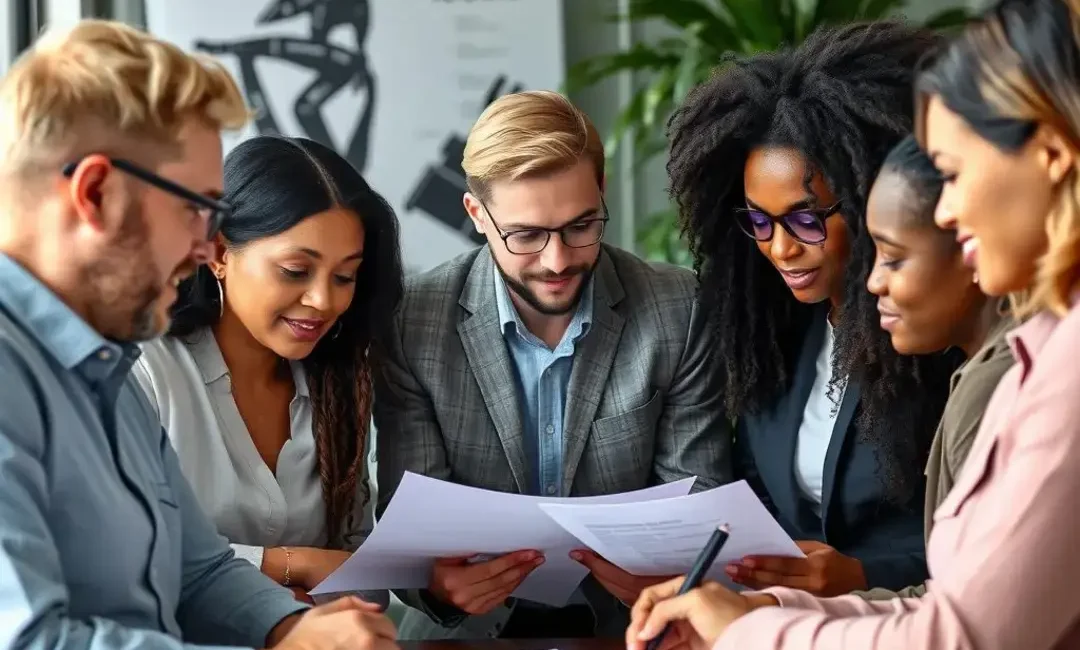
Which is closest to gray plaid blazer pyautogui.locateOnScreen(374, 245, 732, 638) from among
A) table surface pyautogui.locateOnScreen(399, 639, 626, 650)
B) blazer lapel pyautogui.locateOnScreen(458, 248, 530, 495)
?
blazer lapel pyautogui.locateOnScreen(458, 248, 530, 495)

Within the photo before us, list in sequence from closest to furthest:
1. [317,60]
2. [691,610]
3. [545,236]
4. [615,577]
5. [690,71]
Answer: [691,610] < [615,577] < [545,236] < [690,71] < [317,60]

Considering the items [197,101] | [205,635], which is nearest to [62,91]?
[197,101]

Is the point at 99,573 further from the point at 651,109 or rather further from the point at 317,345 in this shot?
the point at 651,109

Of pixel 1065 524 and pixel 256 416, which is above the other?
pixel 1065 524

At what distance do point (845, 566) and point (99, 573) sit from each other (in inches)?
36.0

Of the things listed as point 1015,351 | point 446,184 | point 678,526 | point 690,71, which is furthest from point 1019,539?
point 446,184

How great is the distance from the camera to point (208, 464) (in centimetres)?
163

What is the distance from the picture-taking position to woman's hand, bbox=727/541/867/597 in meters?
1.45

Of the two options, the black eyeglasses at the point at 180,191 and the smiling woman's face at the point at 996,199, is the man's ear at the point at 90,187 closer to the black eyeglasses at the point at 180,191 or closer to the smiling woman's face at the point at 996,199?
the black eyeglasses at the point at 180,191

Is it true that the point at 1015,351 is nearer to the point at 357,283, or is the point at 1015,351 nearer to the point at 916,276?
the point at 916,276

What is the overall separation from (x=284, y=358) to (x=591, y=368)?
46 cm

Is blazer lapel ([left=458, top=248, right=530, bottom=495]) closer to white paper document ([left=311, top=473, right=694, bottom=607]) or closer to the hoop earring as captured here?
white paper document ([left=311, top=473, right=694, bottom=607])

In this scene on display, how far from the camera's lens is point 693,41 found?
2764mm

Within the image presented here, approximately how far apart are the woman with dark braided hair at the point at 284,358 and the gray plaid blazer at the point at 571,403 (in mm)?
72
